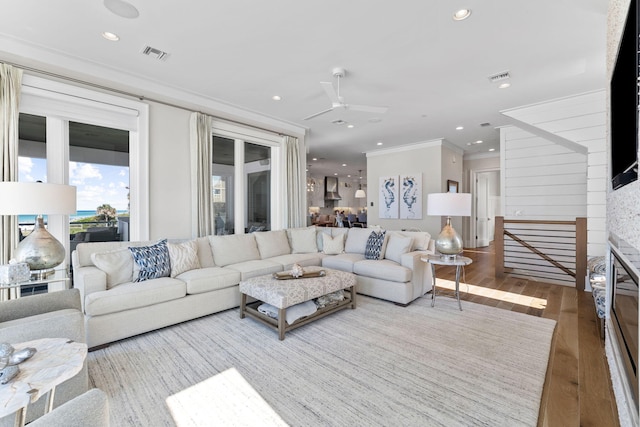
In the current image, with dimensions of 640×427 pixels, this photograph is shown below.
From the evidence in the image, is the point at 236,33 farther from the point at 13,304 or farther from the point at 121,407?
the point at 121,407

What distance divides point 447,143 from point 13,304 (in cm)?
771

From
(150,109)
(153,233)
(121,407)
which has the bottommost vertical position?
(121,407)

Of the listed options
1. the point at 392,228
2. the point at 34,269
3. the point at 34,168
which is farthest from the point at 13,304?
the point at 392,228

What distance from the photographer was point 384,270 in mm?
3795

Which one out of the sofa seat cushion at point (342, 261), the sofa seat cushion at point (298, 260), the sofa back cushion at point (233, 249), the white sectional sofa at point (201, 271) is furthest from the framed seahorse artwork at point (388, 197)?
the sofa back cushion at point (233, 249)

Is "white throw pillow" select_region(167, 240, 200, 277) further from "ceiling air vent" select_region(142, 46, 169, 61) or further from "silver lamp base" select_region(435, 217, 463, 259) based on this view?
"silver lamp base" select_region(435, 217, 463, 259)

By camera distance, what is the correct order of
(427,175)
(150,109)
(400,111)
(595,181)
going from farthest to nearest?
(427,175) < (400,111) < (595,181) < (150,109)

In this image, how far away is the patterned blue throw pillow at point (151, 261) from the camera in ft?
10.4

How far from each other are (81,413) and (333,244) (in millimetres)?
4101

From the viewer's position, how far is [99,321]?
2.61 meters

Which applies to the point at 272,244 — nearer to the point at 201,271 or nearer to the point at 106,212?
the point at 201,271

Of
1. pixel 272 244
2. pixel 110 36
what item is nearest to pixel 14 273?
pixel 110 36

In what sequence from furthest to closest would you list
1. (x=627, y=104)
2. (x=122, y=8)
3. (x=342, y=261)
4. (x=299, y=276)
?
(x=342, y=261) < (x=299, y=276) < (x=122, y=8) < (x=627, y=104)

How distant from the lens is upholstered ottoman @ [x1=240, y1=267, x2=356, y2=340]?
9.16 feet
